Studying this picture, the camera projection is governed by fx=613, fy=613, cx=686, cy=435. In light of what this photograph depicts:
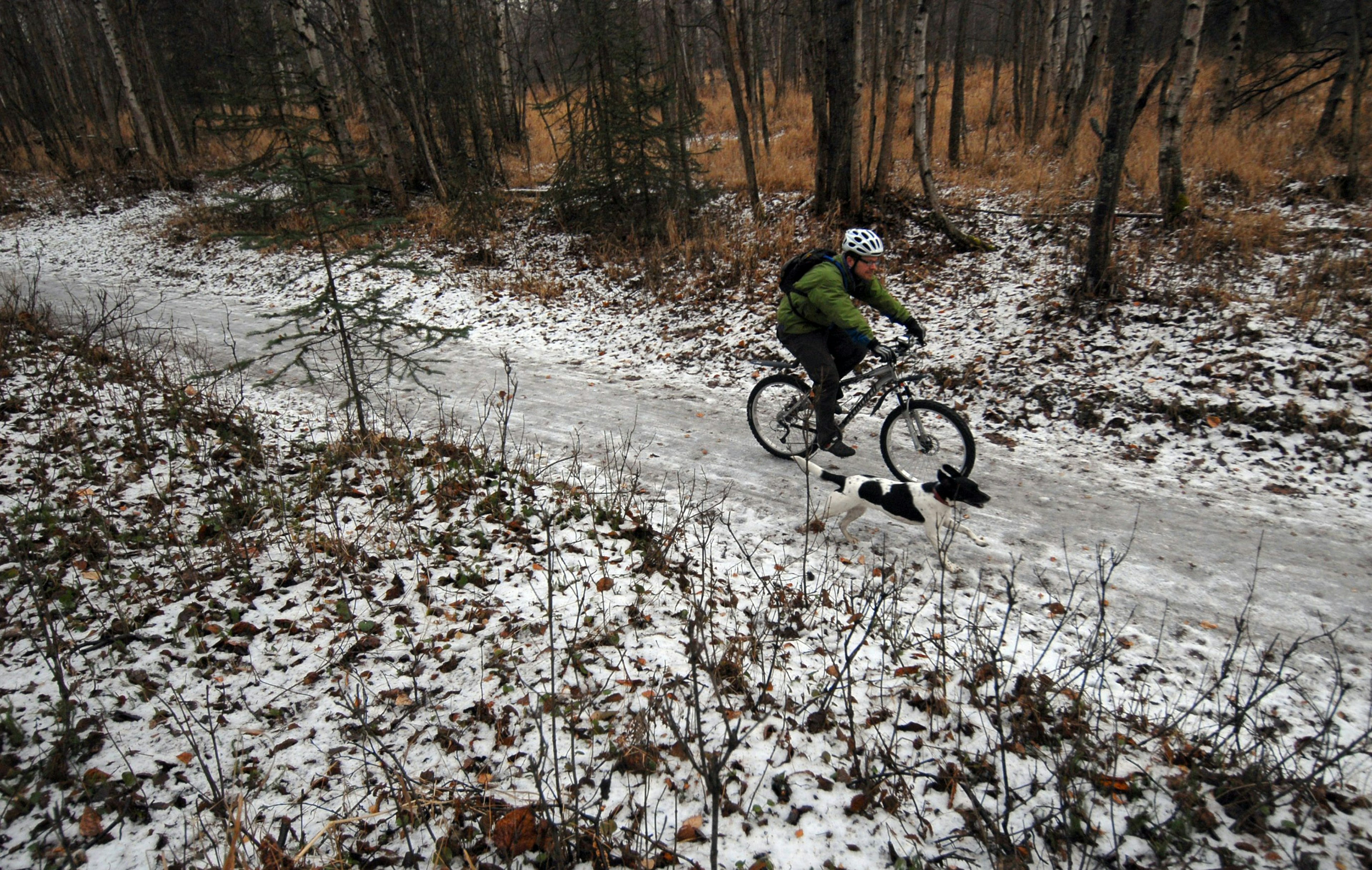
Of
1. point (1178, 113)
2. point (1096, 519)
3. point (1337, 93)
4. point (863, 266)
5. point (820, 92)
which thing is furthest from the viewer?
point (1337, 93)

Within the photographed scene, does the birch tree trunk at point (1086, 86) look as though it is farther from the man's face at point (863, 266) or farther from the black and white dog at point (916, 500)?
the black and white dog at point (916, 500)

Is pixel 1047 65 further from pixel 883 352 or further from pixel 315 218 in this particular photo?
pixel 315 218

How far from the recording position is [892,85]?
11.3 meters

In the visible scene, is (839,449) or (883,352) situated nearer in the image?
(883,352)

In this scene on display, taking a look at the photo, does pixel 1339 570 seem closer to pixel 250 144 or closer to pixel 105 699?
pixel 105 699

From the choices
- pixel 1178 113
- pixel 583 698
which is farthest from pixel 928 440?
pixel 1178 113

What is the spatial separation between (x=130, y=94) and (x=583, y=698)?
25231mm

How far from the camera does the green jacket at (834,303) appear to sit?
5.77m

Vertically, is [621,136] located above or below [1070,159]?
above

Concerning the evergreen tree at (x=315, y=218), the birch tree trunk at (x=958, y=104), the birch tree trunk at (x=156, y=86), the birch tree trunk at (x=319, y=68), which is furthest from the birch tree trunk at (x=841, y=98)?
the birch tree trunk at (x=156, y=86)

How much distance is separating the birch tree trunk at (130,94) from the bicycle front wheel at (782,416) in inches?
921

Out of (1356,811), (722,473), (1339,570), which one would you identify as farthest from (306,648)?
(1339,570)

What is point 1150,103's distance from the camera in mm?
17156

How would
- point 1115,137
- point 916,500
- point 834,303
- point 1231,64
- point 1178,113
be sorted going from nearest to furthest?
point 916,500 < point 834,303 < point 1115,137 < point 1178,113 < point 1231,64
